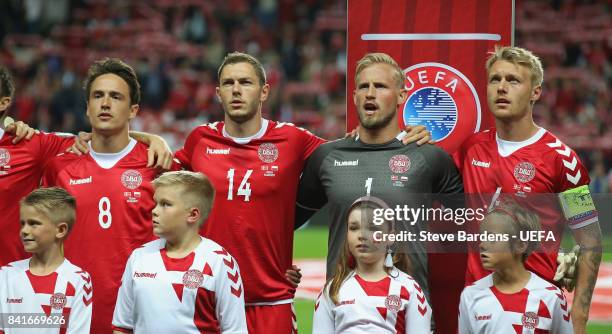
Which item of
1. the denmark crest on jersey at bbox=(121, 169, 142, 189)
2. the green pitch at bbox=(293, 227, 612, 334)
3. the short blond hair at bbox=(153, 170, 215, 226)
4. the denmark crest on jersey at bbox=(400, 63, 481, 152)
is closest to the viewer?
the short blond hair at bbox=(153, 170, 215, 226)

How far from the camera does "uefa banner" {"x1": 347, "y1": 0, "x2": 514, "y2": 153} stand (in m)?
6.20

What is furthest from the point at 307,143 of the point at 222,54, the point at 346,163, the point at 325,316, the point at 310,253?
the point at 222,54

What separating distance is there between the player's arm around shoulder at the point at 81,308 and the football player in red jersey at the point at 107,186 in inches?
14.8

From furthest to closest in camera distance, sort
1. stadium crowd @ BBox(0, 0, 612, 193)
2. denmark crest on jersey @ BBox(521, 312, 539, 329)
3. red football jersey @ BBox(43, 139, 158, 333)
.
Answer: stadium crowd @ BBox(0, 0, 612, 193)
red football jersey @ BBox(43, 139, 158, 333)
denmark crest on jersey @ BBox(521, 312, 539, 329)

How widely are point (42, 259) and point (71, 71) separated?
54.0ft

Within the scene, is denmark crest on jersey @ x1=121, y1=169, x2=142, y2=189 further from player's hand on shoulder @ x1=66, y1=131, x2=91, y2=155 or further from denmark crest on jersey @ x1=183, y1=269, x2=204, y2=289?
denmark crest on jersey @ x1=183, y1=269, x2=204, y2=289

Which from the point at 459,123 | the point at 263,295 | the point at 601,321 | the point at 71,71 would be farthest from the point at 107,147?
the point at 71,71

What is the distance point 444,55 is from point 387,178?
133cm

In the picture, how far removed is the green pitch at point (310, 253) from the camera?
9078 millimetres

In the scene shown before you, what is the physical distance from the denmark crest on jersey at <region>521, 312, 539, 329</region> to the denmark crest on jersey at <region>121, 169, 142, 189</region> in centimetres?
218

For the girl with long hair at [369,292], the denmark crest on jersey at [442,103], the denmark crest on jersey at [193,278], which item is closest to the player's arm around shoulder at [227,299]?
the denmark crest on jersey at [193,278]

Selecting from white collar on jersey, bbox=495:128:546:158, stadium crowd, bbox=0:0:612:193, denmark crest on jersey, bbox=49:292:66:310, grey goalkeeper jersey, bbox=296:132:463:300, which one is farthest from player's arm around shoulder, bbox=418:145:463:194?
stadium crowd, bbox=0:0:612:193

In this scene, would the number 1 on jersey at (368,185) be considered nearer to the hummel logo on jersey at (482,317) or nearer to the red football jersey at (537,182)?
the red football jersey at (537,182)

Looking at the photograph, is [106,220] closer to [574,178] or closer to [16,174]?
[16,174]
